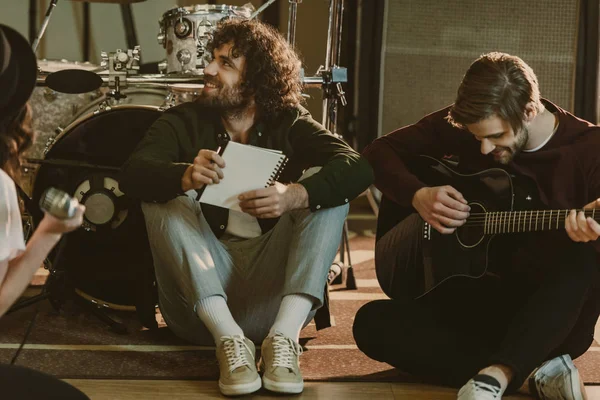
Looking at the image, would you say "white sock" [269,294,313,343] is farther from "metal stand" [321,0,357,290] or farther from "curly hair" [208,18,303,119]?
"metal stand" [321,0,357,290]

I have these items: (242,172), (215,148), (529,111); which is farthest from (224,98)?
(529,111)

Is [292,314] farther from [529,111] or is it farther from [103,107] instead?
[103,107]

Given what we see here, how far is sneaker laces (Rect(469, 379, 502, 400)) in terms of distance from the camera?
5.85 feet

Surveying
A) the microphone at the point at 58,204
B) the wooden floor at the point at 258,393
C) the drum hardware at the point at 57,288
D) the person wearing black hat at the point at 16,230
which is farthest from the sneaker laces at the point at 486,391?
the drum hardware at the point at 57,288

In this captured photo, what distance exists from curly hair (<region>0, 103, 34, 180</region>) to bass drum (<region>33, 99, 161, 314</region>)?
113cm

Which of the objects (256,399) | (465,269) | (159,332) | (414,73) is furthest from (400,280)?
(414,73)

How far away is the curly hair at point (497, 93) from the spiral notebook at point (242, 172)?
16.6 inches

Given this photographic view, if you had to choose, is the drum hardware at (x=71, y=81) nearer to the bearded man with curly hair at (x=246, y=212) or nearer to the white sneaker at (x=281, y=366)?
the bearded man with curly hair at (x=246, y=212)

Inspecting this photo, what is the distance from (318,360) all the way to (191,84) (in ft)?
3.17

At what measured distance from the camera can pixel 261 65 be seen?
7.56 ft

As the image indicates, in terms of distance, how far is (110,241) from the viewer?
8.63 feet

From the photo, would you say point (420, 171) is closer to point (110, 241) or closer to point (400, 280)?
point (400, 280)

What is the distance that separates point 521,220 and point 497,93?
28cm

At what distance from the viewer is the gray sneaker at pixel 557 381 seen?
1898 mm
